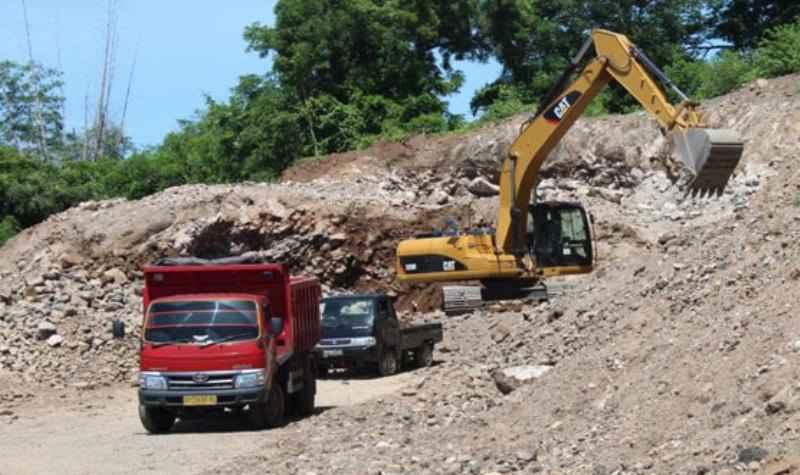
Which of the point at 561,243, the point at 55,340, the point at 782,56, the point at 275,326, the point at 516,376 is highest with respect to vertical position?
the point at 782,56

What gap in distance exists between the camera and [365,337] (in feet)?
86.4

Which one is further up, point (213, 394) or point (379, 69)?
point (379, 69)

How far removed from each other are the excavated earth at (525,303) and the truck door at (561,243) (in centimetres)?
60

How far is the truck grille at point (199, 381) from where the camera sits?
18188mm

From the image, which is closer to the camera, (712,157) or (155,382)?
(155,382)

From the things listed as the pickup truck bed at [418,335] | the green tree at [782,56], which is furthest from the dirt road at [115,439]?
the green tree at [782,56]

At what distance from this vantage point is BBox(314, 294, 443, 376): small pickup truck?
1035 inches

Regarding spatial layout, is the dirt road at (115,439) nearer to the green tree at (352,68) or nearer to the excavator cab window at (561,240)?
the excavator cab window at (561,240)

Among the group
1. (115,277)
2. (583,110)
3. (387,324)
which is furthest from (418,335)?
(115,277)

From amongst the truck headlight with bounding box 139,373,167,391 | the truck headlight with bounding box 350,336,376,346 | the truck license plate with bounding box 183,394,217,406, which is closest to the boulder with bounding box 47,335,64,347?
the truck headlight with bounding box 350,336,376,346

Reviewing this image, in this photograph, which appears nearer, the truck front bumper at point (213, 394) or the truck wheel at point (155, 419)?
the truck front bumper at point (213, 394)

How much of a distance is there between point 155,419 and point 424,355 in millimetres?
10308

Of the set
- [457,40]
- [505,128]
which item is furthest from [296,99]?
[505,128]

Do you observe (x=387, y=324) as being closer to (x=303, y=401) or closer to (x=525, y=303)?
(x=525, y=303)
